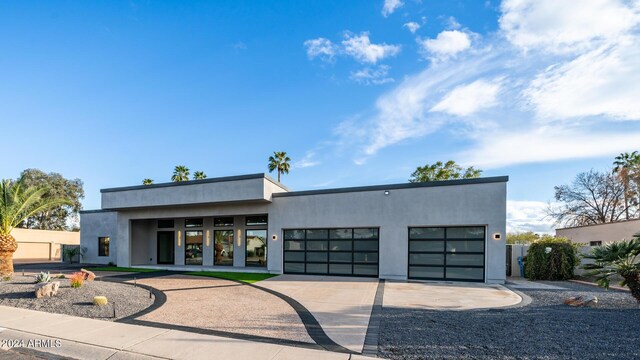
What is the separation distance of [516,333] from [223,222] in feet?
52.3

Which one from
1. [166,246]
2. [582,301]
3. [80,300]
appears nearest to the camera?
[582,301]

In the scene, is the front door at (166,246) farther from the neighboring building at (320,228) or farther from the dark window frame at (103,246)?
the dark window frame at (103,246)

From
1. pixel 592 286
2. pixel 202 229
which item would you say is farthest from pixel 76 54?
pixel 592 286

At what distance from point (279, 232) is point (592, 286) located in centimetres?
1316

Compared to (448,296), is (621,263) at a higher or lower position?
higher

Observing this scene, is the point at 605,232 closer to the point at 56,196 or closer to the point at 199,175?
the point at 199,175

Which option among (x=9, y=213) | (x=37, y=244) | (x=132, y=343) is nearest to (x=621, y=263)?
(x=132, y=343)

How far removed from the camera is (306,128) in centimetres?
1636

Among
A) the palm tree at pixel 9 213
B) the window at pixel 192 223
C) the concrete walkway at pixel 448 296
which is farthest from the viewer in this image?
the window at pixel 192 223

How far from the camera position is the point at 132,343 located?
5789mm

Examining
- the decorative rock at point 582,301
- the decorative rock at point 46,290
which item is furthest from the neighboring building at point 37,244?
the decorative rock at point 582,301

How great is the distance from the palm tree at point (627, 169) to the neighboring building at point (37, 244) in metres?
52.3

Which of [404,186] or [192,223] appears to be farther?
[192,223]

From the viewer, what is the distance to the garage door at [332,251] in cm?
1509
